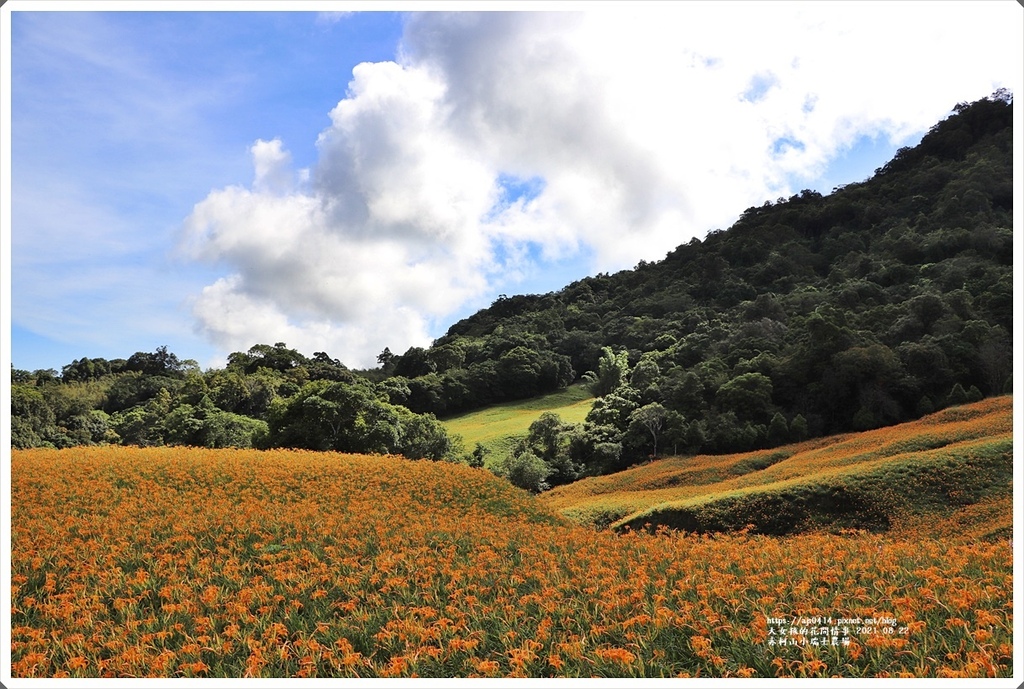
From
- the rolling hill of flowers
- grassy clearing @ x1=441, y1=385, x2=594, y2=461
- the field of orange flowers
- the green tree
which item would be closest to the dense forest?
the green tree

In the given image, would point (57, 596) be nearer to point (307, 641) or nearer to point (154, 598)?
point (154, 598)

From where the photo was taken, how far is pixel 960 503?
10.5m

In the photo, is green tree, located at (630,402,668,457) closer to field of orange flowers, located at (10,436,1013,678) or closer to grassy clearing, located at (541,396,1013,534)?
grassy clearing, located at (541,396,1013,534)

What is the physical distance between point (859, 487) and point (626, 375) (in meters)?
12.6

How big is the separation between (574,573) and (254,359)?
79.9 feet

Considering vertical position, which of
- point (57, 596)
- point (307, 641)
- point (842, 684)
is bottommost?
point (842, 684)

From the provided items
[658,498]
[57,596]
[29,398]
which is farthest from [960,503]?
Result: [29,398]

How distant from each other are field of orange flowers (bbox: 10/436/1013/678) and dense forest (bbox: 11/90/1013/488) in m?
11.3

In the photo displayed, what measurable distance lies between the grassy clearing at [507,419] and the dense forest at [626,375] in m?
0.42

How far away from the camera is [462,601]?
4.76 m

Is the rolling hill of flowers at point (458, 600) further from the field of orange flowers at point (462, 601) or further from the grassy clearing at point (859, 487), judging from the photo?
the grassy clearing at point (859, 487)

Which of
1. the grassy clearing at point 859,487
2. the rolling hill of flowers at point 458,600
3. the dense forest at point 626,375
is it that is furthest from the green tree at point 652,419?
the rolling hill of flowers at point 458,600

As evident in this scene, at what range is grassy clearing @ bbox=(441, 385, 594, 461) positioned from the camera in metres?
20.5

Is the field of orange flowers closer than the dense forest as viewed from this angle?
Yes
